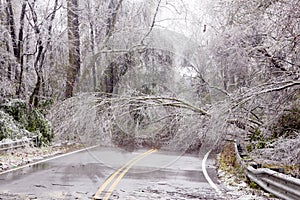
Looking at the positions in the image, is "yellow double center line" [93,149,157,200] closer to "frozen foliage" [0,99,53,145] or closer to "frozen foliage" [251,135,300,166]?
"frozen foliage" [251,135,300,166]

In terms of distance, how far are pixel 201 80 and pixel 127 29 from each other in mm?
3910

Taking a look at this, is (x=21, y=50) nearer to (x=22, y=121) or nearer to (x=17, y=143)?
(x=22, y=121)

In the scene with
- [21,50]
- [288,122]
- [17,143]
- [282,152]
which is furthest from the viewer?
[21,50]

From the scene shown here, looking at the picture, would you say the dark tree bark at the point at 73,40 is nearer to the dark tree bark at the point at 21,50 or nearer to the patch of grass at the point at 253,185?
the dark tree bark at the point at 21,50

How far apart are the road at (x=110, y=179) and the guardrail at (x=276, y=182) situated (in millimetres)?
1179

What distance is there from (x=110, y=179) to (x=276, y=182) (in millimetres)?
4337

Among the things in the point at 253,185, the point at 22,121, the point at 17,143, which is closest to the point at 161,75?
the point at 253,185

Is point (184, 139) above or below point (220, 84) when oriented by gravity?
below

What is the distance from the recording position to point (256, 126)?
15.1m

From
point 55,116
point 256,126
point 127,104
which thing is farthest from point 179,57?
point 55,116

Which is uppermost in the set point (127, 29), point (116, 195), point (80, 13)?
point (80, 13)

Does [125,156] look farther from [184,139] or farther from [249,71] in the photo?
[249,71]

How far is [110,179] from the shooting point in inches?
452

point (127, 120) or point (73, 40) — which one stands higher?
point (73, 40)
